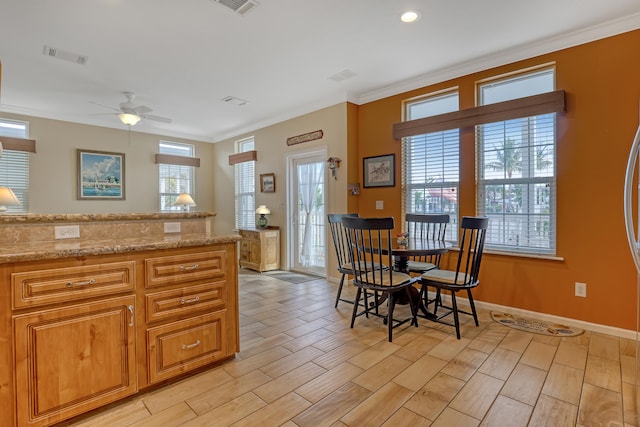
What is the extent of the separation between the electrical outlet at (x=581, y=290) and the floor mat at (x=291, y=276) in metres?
3.17

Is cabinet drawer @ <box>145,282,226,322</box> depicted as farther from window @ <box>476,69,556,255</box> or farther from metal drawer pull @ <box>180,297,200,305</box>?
window @ <box>476,69,556,255</box>

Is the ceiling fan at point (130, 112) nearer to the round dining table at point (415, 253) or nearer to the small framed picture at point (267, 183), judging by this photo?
the small framed picture at point (267, 183)

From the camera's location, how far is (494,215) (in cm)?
347

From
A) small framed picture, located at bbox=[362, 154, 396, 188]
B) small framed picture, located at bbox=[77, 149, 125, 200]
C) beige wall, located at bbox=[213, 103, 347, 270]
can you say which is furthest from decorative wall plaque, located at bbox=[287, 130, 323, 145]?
small framed picture, located at bbox=[77, 149, 125, 200]

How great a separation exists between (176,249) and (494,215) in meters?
3.14

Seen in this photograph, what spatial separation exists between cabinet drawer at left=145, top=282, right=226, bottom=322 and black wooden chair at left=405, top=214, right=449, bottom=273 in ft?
6.48

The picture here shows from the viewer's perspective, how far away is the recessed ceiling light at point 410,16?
2.64 metres

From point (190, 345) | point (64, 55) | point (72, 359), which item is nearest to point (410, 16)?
point (190, 345)

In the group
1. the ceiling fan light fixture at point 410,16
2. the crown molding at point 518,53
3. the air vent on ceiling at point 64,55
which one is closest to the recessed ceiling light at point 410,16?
the ceiling fan light fixture at point 410,16

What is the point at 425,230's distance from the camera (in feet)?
13.2

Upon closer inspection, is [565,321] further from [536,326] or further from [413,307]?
[413,307]

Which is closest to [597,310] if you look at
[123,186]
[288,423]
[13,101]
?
[288,423]

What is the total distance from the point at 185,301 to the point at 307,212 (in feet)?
10.9

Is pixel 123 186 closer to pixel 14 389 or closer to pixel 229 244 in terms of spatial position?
pixel 229 244
